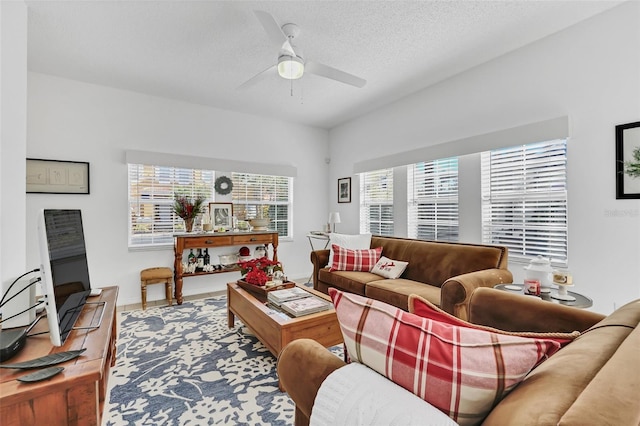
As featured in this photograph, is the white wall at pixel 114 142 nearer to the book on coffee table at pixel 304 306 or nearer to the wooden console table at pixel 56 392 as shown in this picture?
the book on coffee table at pixel 304 306

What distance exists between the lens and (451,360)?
2.20 ft

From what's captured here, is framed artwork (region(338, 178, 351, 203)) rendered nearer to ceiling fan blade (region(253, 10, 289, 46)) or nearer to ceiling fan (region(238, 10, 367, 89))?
ceiling fan (region(238, 10, 367, 89))

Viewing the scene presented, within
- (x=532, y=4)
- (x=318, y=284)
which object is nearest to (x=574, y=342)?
A: (x=532, y=4)

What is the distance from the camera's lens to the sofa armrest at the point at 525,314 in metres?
1.17

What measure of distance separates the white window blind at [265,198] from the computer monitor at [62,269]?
2833mm

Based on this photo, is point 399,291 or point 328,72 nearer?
point 328,72

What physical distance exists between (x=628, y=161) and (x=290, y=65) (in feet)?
8.93

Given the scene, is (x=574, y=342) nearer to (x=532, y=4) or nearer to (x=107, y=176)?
(x=532, y=4)

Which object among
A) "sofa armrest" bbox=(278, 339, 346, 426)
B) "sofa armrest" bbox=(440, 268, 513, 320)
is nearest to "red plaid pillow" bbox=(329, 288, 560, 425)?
"sofa armrest" bbox=(278, 339, 346, 426)

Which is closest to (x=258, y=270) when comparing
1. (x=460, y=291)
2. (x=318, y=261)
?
(x=318, y=261)

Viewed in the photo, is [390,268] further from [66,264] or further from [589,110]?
[66,264]

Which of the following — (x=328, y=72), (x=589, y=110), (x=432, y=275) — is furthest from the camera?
(x=432, y=275)

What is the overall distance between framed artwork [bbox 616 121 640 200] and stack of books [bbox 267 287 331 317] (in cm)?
245

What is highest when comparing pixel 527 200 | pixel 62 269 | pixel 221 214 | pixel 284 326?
pixel 527 200
